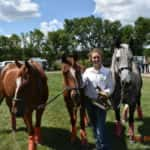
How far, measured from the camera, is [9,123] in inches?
417

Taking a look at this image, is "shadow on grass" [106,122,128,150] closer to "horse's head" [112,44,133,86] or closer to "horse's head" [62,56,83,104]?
"horse's head" [112,44,133,86]

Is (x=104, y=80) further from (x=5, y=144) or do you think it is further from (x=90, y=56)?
(x=5, y=144)

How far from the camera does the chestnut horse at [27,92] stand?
6947 millimetres

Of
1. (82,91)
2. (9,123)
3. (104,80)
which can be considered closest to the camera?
(104,80)

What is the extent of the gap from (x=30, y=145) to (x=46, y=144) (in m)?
0.88

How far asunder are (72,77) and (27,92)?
0.90m

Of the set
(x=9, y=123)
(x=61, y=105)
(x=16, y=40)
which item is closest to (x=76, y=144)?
(x=9, y=123)

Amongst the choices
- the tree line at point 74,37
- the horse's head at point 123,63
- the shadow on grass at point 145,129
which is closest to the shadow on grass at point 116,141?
the shadow on grass at point 145,129

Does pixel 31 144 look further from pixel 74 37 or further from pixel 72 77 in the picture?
pixel 74 37

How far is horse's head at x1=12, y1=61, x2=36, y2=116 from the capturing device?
22.6 feet

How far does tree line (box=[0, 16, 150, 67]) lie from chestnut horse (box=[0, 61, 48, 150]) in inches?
2781

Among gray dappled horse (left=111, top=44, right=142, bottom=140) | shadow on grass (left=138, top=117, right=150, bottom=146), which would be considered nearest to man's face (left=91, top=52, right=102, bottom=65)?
gray dappled horse (left=111, top=44, right=142, bottom=140)

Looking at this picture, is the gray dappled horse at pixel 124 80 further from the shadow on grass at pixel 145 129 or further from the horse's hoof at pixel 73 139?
the horse's hoof at pixel 73 139

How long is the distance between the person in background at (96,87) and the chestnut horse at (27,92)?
42.2 inches
